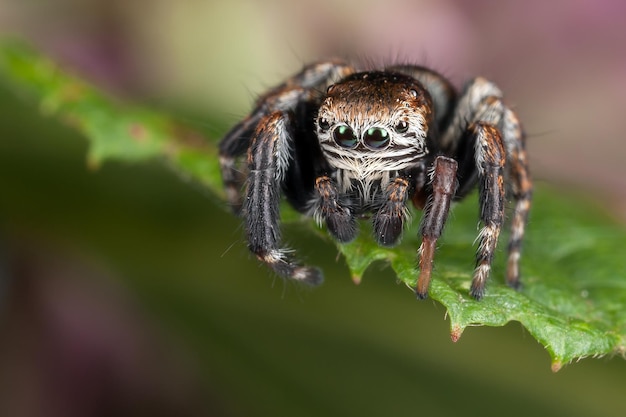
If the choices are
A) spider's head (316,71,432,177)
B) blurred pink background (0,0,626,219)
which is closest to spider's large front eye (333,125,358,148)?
spider's head (316,71,432,177)

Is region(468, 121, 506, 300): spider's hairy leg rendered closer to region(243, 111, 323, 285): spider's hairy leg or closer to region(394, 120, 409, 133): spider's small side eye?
region(394, 120, 409, 133): spider's small side eye

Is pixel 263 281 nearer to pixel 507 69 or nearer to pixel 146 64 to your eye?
pixel 146 64

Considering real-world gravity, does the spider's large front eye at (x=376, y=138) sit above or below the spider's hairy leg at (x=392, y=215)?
above

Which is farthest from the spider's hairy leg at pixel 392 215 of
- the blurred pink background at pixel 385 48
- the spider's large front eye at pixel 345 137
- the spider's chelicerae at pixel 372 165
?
the blurred pink background at pixel 385 48

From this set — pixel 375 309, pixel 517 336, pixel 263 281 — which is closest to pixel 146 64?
pixel 263 281

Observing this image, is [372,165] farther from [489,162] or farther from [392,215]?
[489,162]

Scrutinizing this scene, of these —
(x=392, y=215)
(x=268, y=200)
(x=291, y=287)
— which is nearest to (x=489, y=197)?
(x=392, y=215)

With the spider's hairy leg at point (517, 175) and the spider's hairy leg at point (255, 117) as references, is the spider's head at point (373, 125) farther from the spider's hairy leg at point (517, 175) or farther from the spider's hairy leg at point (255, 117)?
the spider's hairy leg at point (517, 175)
